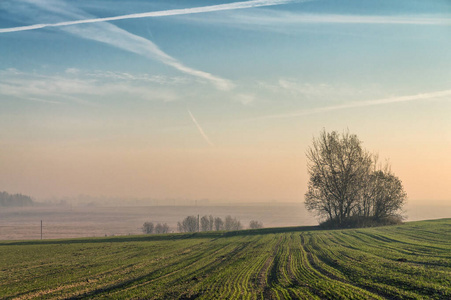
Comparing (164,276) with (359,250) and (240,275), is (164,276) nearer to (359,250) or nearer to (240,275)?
(240,275)

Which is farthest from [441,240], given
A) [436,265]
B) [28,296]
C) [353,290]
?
[28,296]

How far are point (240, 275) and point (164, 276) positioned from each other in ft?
23.9

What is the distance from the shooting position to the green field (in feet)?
80.3

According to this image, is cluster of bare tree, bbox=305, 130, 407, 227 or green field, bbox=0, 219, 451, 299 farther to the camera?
cluster of bare tree, bbox=305, 130, 407, 227

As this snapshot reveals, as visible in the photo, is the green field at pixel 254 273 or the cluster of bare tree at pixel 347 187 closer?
the green field at pixel 254 273

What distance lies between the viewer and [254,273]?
32094mm

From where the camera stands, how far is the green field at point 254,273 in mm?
24484

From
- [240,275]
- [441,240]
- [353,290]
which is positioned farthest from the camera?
[441,240]

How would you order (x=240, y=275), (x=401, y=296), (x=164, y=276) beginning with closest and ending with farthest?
(x=401, y=296) → (x=240, y=275) → (x=164, y=276)

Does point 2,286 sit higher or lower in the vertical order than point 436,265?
lower

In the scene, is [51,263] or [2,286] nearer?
[2,286]

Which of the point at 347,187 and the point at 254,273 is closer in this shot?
the point at 254,273

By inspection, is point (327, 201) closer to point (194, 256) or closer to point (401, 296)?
point (194, 256)

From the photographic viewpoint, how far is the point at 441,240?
4469 cm
